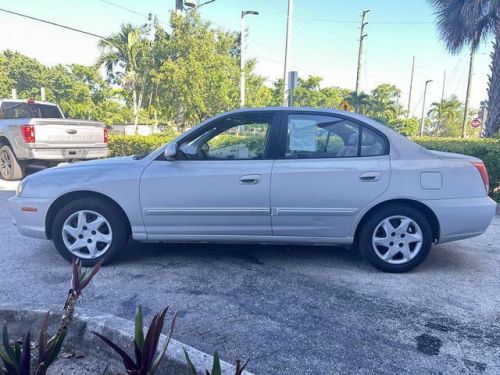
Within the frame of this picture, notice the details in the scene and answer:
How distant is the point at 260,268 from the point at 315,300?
816 millimetres

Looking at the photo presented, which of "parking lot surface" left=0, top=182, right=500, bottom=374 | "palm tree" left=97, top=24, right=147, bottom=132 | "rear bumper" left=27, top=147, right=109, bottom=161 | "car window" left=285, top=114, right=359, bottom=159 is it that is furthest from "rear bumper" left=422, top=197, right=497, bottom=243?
"palm tree" left=97, top=24, right=147, bottom=132

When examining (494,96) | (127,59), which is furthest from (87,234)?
(127,59)

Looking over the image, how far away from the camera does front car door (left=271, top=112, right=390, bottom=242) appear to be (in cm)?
369

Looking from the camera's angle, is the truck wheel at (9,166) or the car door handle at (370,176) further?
the truck wheel at (9,166)

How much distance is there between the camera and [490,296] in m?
3.37

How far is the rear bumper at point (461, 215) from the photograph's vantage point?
12.2ft

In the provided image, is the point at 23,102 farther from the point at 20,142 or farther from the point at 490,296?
the point at 490,296

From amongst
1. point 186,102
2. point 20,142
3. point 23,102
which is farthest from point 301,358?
point 186,102

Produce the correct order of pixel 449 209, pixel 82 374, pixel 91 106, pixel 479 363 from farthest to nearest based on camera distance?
1. pixel 91 106
2. pixel 449 209
3. pixel 479 363
4. pixel 82 374

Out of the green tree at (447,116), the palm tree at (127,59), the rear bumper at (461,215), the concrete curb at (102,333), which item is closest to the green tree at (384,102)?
the green tree at (447,116)

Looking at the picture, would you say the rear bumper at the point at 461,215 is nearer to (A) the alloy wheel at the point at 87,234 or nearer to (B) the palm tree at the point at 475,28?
(A) the alloy wheel at the point at 87,234

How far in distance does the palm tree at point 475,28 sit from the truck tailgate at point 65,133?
1250 centimetres

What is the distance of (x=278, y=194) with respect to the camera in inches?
146

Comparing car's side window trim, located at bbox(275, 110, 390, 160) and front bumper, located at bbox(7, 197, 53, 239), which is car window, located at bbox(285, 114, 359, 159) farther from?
front bumper, located at bbox(7, 197, 53, 239)
